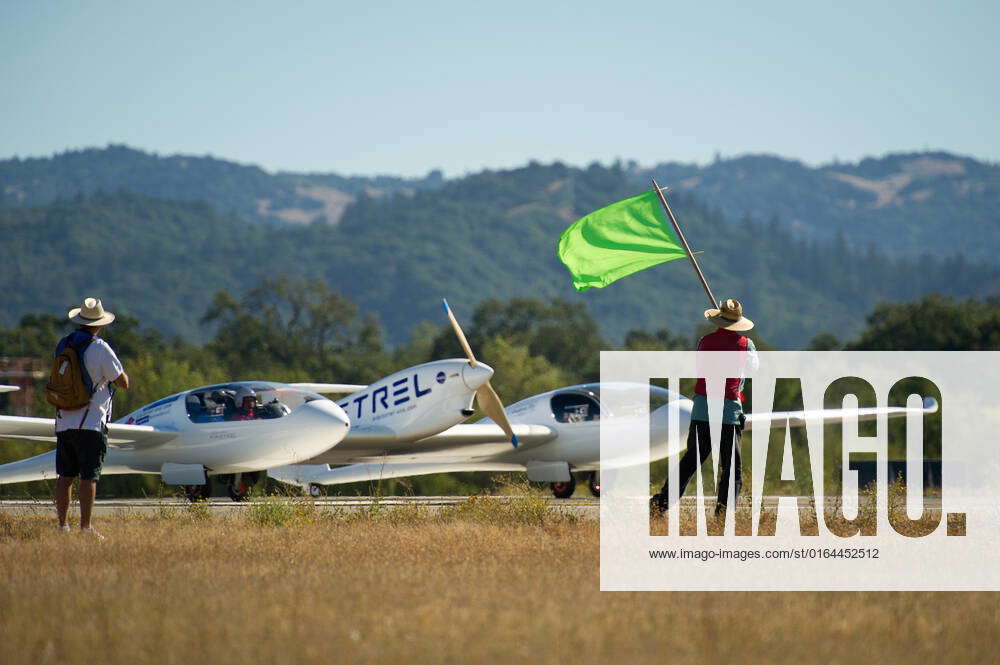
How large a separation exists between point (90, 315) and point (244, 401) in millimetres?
8381

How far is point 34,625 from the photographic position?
6.67 meters

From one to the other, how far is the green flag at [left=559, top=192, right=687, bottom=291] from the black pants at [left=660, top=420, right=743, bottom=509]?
9.40 feet

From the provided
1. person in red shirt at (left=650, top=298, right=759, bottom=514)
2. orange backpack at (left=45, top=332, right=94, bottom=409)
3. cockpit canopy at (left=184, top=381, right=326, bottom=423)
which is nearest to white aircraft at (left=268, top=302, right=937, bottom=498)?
cockpit canopy at (left=184, top=381, right=326, bottom=423)

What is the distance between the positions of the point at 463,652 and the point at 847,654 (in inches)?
78.9

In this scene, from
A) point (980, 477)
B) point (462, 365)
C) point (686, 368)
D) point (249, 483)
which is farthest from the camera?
point (686, 368)

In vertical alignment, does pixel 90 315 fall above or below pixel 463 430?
above

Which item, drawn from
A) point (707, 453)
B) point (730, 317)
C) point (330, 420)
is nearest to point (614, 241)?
point (730, 317)

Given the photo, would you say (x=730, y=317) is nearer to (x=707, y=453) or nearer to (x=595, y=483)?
(x=707, y=453)

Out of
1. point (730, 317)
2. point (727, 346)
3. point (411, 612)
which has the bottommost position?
point (411, 612)

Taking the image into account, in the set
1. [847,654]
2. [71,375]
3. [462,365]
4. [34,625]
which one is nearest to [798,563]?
[847,654]

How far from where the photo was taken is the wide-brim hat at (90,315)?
10.9 m

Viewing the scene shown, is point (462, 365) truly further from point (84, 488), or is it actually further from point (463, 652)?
point (463, 652)

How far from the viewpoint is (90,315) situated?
11.0 meters

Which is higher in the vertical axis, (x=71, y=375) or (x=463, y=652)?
(x=71, y=375)
